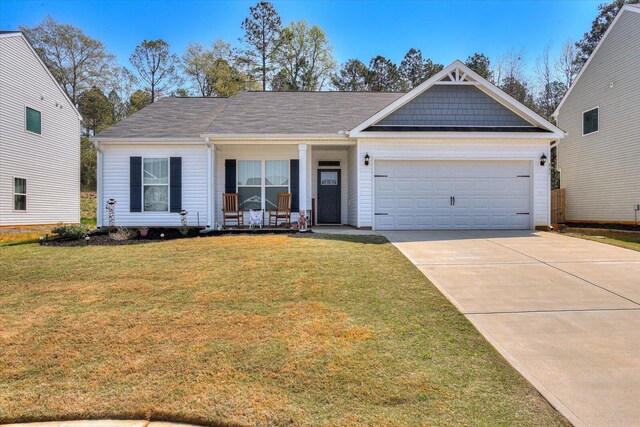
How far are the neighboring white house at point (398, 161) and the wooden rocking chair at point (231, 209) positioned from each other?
0.32 meters

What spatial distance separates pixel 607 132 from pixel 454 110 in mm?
7277

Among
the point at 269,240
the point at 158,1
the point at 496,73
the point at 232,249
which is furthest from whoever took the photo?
the point at 496,73

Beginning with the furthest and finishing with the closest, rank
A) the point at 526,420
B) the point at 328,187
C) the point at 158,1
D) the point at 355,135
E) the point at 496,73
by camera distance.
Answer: the point at 496,73 → the point at 158,1 → the point at 328,187 → the point at 355,135 → the point at 526,420

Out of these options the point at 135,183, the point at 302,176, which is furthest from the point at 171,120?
the point at 302,176

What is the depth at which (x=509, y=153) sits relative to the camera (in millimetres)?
11516

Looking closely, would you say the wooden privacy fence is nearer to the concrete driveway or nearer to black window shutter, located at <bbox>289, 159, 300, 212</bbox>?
the concrete driveway

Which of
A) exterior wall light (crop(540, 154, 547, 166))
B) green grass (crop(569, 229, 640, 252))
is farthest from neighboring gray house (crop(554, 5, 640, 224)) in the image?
exterior wall light (crop(540, 154, 547, 166))

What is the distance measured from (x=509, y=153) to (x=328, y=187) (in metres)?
5.86

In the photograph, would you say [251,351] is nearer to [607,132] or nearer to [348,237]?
[348,237]

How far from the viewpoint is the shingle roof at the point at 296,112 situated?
11914 millimetres

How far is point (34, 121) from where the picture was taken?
1519cm

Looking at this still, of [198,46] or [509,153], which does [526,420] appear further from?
[198,46]

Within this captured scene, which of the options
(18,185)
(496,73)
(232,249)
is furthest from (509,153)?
(496,73)

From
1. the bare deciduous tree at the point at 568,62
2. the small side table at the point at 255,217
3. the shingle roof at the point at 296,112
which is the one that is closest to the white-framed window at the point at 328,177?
the shingle roof at the point at 296,112
